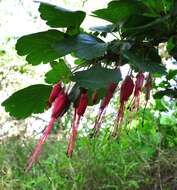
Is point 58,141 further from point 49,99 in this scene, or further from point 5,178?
point 49,99

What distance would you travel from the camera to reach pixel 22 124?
15.6 ft

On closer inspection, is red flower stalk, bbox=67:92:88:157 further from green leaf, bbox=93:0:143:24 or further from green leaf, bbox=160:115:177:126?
green leaf, bbox=160:115:177:126

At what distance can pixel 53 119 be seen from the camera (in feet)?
1.73

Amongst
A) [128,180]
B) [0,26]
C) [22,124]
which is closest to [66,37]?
[128,180]

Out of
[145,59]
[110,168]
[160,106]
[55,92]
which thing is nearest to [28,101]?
[55,92]

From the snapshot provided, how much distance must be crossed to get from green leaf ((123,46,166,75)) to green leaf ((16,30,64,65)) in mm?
80

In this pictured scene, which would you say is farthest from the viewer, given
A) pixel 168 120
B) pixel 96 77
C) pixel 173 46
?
pixel 168 120

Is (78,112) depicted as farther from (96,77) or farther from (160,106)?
(160,106)

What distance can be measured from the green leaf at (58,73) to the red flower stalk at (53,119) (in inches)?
1.4

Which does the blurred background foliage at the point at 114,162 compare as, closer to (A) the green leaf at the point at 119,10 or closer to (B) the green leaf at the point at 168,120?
(B) the green leaf at the point at 168,120

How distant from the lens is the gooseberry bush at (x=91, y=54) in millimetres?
528

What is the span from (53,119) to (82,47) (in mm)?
83

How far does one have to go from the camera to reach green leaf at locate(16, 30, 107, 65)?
1.73 ft

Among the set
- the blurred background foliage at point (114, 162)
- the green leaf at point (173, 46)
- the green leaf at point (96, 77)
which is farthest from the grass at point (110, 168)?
the green leaf at point (96, 77)
